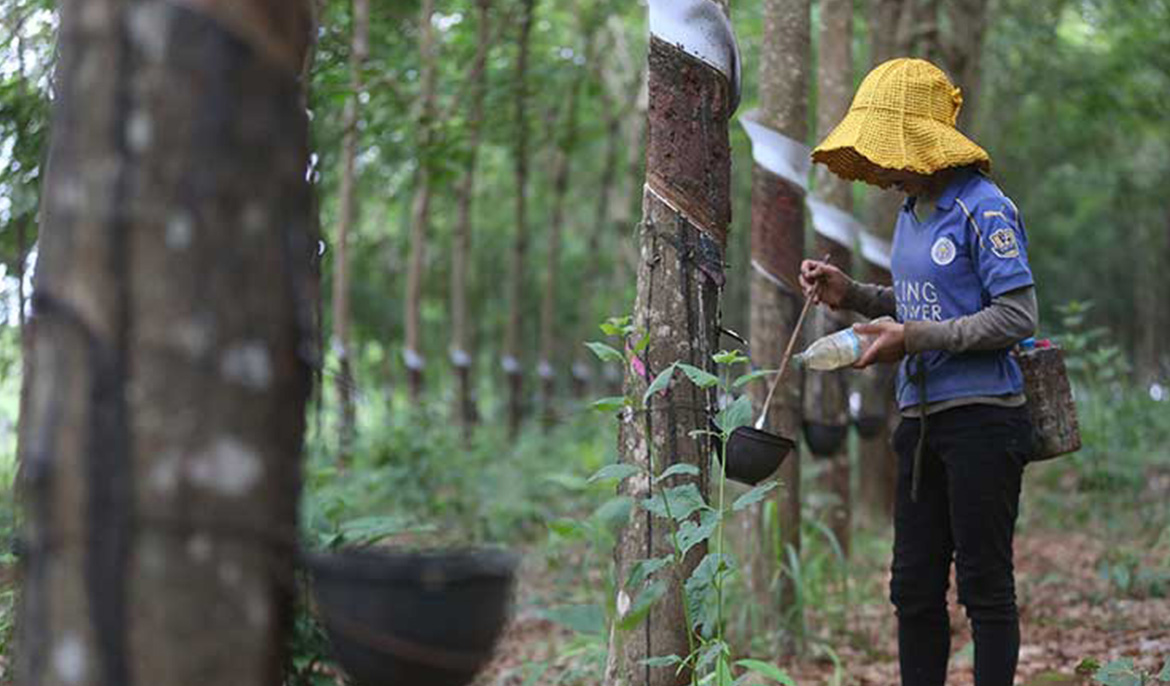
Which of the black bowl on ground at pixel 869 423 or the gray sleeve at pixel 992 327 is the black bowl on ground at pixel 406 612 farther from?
the black bowl on ground at pixel 869 423

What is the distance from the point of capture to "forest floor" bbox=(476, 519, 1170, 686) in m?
4.53

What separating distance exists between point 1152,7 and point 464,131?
32.1 feet

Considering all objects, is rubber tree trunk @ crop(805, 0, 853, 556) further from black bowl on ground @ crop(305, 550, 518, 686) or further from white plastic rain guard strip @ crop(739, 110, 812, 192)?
black bowl on ground @ crop(305, 550, 518, 686)

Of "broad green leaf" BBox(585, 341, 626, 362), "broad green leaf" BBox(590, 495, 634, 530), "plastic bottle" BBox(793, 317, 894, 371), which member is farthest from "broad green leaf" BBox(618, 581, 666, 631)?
"plastic bottle" BBox(793, 317, 894, 371)

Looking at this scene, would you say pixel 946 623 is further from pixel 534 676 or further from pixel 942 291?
pixel 534 676

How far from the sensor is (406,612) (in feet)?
6.93

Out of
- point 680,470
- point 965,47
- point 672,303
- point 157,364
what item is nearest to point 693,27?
point 672,303

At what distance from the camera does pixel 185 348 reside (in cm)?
153

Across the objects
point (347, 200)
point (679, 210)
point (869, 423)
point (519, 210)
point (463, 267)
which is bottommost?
point (869, 423)

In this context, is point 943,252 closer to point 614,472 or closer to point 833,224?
point 614,472

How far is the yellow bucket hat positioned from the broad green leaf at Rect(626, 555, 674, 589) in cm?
130

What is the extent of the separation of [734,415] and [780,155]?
243cm

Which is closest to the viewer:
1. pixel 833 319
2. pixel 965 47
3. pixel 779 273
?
pixel 779 273

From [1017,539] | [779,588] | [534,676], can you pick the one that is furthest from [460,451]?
[534,676]
